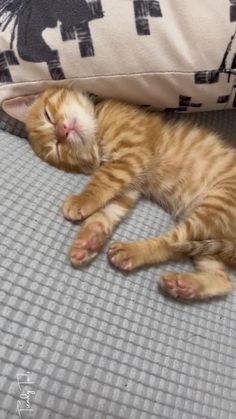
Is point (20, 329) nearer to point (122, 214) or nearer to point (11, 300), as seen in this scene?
point (11, 300)

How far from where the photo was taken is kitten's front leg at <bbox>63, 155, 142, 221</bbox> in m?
0.96

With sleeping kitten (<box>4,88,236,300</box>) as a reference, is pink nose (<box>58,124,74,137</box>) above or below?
above

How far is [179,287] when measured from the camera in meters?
0.91

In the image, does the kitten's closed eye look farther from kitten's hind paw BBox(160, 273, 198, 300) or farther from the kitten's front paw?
kitten's hind paw BBox(160, 273, 198, 300)

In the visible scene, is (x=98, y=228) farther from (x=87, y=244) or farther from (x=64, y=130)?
(x=64, y=130)

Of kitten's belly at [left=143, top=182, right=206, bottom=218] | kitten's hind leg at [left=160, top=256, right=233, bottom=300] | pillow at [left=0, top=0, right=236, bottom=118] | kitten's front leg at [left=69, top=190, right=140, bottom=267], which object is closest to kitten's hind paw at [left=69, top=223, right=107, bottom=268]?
kitten's front leg at [left=69, top=190, right=140, bottom=267]

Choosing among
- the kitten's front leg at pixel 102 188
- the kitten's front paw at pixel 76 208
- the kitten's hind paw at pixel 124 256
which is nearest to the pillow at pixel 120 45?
the kitten's front leg at pixel 102 188

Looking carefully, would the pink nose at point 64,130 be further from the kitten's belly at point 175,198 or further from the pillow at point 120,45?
the kitten's belly at point 175,198

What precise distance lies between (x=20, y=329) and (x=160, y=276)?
14.0 inches

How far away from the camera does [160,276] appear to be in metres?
0.96

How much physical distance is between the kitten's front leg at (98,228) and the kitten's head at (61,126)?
143mm

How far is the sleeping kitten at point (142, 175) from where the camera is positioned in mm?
954

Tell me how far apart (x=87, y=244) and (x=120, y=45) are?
1.56 ft

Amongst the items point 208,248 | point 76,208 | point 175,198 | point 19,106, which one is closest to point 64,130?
point 19,106
